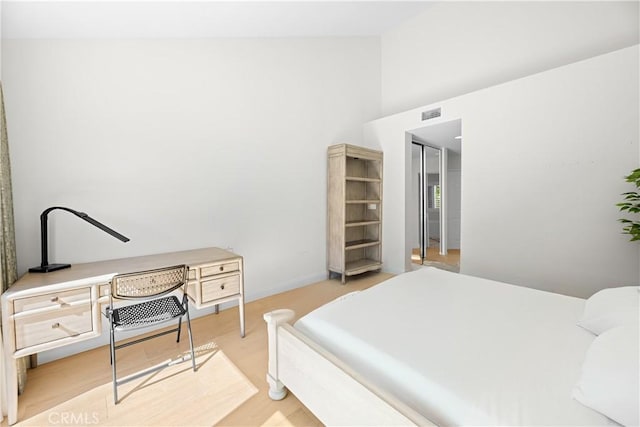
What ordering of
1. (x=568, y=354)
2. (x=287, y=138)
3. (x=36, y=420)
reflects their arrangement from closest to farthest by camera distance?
(x=568, y=354) < (x=36, y=420) < (x=287, y=138)

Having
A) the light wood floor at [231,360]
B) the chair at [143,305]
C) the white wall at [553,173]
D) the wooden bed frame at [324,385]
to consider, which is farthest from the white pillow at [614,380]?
the white wall at [553,173]

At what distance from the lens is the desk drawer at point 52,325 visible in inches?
58.3

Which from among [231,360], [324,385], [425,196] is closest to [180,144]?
[231,360]

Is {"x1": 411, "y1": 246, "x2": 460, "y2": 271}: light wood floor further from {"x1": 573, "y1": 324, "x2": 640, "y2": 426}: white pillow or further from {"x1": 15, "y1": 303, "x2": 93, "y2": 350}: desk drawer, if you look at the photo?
{"x1": 15, "y1": 303, "x2": 93, "y2": 350}: desk drawer

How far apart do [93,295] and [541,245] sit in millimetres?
3745

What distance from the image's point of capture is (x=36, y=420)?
1471mm

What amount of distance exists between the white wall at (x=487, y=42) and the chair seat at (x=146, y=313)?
390cm

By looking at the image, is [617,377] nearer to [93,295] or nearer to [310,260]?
[93,295]

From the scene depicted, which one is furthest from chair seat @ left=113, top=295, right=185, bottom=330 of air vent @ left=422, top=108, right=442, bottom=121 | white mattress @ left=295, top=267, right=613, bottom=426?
air vent @ left=422, top=108, right=442, bottom=121

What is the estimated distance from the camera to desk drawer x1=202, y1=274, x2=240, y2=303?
2.12 meters

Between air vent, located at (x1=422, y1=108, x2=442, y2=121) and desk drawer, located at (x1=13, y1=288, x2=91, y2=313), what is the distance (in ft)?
12.4

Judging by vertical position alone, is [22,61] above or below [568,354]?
above

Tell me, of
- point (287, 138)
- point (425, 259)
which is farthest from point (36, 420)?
point (425, 259)

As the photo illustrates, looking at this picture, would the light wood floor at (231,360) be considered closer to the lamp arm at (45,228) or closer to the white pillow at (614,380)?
the lamp arm at (45,228)
